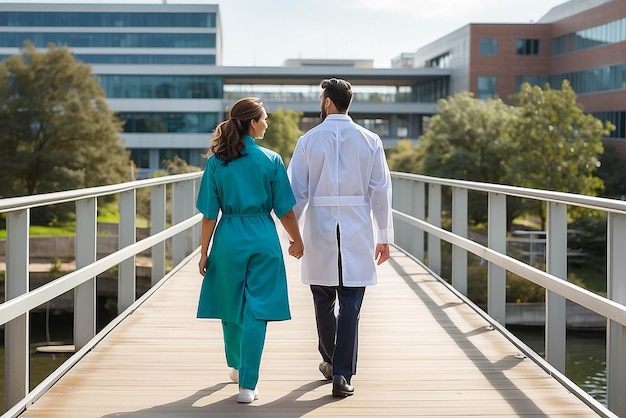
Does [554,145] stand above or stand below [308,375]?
above

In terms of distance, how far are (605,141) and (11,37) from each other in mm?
62705

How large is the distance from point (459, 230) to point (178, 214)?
11.6 feet

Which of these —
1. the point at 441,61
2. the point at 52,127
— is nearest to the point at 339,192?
the point at 52,127

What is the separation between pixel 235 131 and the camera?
5.45 meters

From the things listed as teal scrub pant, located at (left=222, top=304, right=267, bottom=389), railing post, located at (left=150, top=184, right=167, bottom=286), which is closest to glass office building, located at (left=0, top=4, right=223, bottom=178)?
railing post, located at (left=150, top=184, right=167, bottom=286)

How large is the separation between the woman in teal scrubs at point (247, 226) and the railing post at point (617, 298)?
1.63 meters

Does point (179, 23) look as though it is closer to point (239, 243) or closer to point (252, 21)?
point (252, 21)

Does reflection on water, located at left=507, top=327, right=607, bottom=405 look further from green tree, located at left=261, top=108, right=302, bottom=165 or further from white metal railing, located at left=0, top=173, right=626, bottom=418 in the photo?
green tree, located at left=261, top=108, right=302, bottom=165

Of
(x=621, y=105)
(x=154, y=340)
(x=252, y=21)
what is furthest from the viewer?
(x=252, y=21)

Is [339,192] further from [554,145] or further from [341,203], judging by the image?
[554,145]

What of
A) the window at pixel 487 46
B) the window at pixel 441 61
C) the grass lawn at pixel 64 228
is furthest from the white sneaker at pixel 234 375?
the window at pixel 441 61

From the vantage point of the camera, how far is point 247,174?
17.9 ft

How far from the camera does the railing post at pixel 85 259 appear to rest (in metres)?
6.38

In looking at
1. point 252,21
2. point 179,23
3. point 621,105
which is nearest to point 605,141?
point 621,105
